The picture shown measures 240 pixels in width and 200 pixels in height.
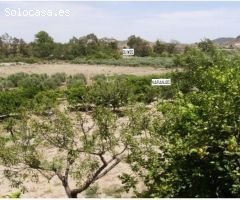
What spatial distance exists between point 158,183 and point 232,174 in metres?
1.83

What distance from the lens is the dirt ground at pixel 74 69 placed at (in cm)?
5081

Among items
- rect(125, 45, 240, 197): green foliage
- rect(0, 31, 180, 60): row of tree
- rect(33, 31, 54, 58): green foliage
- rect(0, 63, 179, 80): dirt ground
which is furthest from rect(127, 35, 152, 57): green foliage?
rect(125, 45, 240, 197): green foliage

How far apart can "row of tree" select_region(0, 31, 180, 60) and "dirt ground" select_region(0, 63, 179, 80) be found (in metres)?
11.9

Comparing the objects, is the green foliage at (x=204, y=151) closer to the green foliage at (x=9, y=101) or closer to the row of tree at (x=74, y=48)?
the green foliage at (x=9, y=101)

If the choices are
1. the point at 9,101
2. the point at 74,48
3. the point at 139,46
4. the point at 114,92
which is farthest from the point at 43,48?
the point at 114,92

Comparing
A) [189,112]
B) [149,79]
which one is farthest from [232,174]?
[149,79]

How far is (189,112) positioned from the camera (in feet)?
26.3

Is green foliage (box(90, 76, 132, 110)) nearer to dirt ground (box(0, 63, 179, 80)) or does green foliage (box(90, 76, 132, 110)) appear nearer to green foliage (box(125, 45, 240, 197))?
green foliage (box(125, 45, 240, 197))

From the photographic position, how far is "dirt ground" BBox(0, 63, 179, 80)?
50.8 meters

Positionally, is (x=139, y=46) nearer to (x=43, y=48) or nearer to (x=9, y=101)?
(x=43, y=48)

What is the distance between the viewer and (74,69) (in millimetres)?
54875

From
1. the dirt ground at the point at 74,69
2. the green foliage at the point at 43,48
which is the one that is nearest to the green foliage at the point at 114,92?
the dirt ground at the point at 74,69

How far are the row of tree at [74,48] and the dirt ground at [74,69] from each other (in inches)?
470

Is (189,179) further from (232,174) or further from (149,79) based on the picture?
(149,79)
